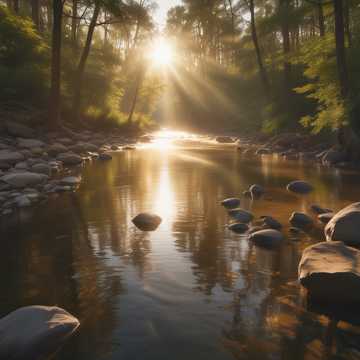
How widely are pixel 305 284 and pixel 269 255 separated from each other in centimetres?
92

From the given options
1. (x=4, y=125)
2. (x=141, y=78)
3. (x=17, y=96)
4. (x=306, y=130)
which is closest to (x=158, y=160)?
(x=4, y=125)

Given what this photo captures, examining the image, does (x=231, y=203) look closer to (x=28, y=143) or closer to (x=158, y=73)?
(x=28, y=143)

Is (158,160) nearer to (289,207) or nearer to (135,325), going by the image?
(289,207)

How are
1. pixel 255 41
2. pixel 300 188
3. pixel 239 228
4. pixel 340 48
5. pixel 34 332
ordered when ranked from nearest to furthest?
pixel 34 332 < pixel 239 228 < pixel 300 188 < pixel 340 48 < pixel 255 41

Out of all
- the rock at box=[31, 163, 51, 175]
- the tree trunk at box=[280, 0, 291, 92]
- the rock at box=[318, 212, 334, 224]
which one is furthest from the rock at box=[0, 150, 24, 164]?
the tree trunk at box=[280, 0, 291, 92]

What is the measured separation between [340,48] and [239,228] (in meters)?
8.36

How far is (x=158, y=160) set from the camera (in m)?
14.0

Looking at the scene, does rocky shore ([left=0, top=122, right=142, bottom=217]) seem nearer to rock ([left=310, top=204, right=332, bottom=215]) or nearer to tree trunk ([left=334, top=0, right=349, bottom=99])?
rock ([left=310, top=204, right=332, bottom=215])

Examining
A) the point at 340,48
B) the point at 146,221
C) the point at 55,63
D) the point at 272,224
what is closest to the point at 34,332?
the point at 146,221

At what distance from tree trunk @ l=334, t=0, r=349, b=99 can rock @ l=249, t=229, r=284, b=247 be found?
812cm

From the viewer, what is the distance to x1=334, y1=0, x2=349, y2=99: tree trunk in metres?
11.0

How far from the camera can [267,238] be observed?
4.72 m

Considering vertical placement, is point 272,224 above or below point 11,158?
below

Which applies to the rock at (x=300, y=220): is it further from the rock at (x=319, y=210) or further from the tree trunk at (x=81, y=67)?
A: the tree trunk at (x=81, y=67)
